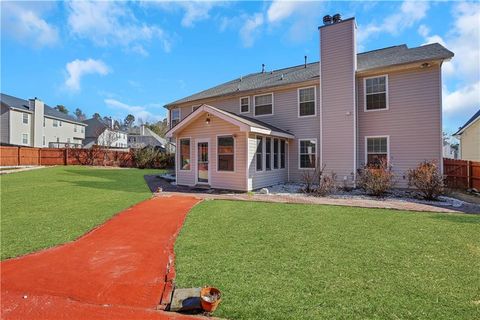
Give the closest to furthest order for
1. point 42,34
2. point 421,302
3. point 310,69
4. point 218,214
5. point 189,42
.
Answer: point 421,302, point 218,214, point 42,34, point 189,42, point 310,69

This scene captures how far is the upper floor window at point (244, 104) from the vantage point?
54.3 ft

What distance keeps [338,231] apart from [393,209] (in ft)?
11.5

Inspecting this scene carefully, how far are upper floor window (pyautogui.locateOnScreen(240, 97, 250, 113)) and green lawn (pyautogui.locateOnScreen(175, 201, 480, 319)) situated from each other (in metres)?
10.6

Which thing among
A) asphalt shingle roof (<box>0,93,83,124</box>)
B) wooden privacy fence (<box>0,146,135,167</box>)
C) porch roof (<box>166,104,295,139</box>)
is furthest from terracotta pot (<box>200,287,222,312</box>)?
asphalt shingle roof (<box>0,93,83,124</box>)

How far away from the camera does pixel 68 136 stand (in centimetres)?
3950

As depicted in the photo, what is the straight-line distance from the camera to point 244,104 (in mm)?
16672

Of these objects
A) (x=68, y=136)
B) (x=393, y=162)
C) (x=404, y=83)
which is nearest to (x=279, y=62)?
(x=404, y=83)

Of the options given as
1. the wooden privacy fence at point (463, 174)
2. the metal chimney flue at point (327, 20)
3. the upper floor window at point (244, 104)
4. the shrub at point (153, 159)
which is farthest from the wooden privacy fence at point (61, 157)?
the wooden privacy fence at point (463, 174)

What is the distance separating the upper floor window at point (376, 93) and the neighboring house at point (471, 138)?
34.7ft

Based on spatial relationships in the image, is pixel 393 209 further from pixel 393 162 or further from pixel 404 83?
pixel 404 83

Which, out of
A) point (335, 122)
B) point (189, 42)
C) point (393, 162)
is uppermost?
point (189, 42)

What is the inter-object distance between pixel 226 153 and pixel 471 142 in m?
18.9

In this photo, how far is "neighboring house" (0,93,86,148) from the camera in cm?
2980

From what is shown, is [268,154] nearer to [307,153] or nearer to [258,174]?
[258,174]
